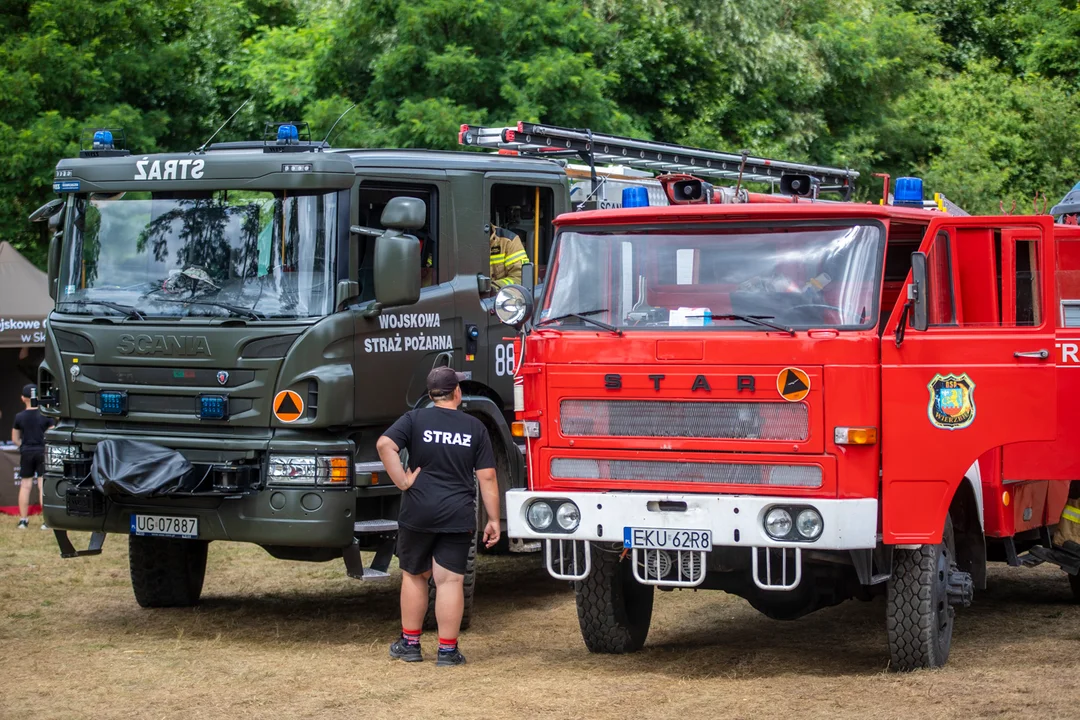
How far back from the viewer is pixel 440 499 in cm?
835

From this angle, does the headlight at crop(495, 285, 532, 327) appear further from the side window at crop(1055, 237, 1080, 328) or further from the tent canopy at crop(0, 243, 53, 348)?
the tent canopy at crop(0, 243, 53, 348)

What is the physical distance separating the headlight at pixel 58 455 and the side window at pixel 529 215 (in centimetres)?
305

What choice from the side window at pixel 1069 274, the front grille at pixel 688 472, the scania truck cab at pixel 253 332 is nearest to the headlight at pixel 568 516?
the front grille at pixel 688 472

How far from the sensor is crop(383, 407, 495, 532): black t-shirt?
8.35m

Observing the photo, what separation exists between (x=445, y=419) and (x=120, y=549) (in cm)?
671

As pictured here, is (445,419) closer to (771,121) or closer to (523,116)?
(523,116)

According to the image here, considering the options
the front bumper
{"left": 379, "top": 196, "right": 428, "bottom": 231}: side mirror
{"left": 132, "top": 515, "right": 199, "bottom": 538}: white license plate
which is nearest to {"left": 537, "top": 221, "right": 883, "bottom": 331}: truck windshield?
{"left": 379, "top": 196, "right": 428, "bottom": 231}: side mirror

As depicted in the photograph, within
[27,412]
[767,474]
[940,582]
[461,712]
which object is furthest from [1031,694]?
[27,412]

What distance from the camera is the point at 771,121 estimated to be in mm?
22469

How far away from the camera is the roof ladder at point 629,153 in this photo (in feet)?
35.0

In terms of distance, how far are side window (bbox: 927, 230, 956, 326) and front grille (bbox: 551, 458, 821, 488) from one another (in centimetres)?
110

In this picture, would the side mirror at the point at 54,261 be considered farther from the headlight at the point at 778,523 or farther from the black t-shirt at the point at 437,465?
the headlight at the point at 778,523

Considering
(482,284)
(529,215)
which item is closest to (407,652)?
(482,284)

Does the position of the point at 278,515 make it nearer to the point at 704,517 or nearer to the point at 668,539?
the point at 668,539
